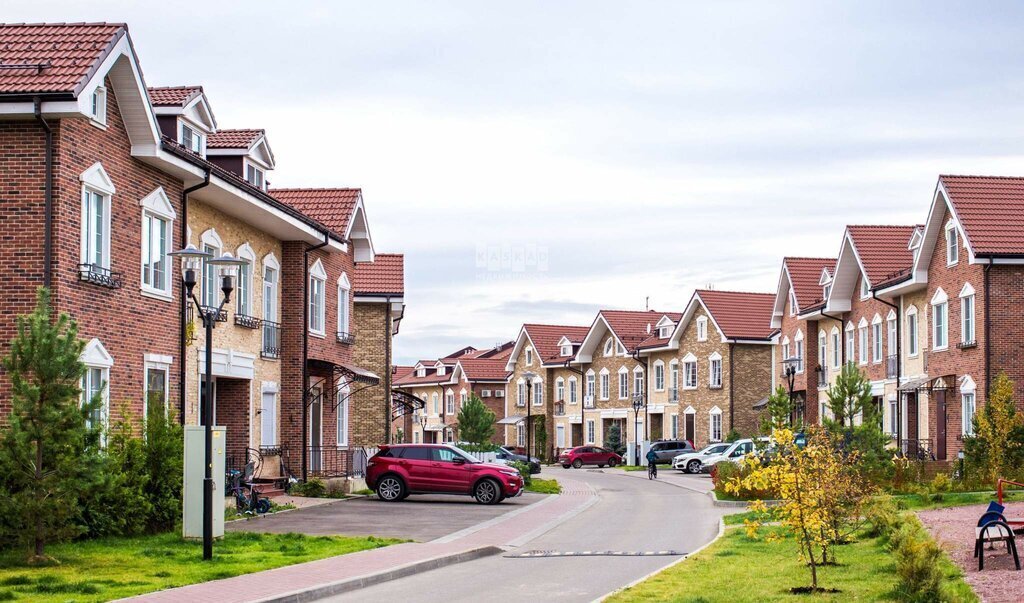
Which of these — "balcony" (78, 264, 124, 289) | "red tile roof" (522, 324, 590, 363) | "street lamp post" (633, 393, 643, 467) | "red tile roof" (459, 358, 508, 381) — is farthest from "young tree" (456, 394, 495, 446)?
"red tile roof" (459, 358, 508, 381)

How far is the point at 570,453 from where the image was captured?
67625mm

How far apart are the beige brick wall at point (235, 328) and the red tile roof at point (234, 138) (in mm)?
2155

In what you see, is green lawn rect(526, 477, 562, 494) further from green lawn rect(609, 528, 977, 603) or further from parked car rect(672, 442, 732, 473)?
green lawn rect(609, 528, 977, 603)

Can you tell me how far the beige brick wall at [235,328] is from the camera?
25.9 meters

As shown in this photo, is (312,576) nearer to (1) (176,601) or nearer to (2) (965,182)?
(1) (176,601)

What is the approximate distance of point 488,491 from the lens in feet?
104

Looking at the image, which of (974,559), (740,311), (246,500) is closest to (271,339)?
(246,500)

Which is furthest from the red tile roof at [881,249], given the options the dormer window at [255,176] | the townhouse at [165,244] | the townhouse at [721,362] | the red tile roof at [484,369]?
the red tile roof at [484,369]

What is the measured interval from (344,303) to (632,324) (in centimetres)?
4166

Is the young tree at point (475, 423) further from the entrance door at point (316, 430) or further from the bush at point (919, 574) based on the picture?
the bush at point (919, 574)

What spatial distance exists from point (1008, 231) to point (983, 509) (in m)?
14.8

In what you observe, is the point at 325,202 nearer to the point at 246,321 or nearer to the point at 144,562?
the point at 246,321

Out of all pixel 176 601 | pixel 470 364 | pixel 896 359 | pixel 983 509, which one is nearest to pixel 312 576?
pixel 176 601

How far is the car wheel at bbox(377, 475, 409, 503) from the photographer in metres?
31.8
